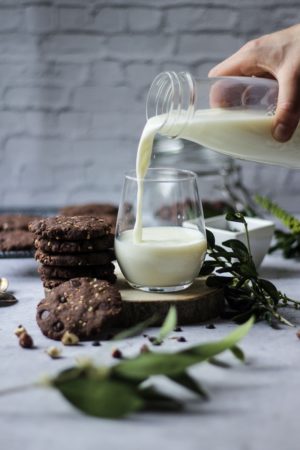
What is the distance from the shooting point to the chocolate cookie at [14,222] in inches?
82.4

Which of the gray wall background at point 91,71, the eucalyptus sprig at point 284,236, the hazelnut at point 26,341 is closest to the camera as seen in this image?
the hazelnut at point 26,341

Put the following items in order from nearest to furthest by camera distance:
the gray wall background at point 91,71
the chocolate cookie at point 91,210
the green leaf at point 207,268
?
the green leaf at point 207,268
the chocolate cookie at point 91,210
the gray wall background at point 91,71

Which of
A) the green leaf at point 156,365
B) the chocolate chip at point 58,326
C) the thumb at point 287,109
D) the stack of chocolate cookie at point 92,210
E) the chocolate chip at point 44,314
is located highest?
the thumb at point 287,109

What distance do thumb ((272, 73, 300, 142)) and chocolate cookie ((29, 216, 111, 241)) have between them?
0.42 m

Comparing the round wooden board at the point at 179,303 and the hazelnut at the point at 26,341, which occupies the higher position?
the round wooden board at the point at 179,303

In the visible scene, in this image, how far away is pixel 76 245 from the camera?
1531 mm

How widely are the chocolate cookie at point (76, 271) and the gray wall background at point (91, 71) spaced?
164cm

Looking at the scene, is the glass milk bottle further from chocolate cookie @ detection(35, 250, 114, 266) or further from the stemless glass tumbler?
chocolate cookie @ detection(35, 250, 114, 266)

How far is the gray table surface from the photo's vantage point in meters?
1.01

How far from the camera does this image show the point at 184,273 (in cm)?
153

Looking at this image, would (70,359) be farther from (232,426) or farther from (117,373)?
(232,426)

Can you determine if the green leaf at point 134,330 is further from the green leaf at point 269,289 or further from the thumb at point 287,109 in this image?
the thumb at point 287,109

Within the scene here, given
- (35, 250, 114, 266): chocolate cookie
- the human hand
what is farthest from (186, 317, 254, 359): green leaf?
the human hand

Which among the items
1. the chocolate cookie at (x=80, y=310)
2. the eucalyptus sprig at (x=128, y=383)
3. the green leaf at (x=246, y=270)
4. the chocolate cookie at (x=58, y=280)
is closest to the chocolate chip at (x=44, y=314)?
the chocolate cookie at (x=80, y=310)
